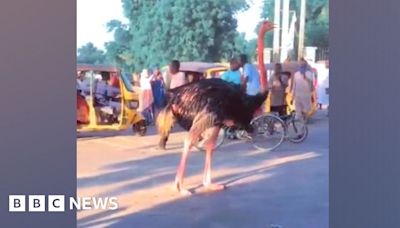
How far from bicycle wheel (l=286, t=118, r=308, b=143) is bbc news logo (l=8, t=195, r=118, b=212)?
107 centimetres

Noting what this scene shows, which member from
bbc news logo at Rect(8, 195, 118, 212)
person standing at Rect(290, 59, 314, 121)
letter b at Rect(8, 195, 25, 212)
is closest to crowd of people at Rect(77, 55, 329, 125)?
person standing at Rect(290, 59, 314, 121)

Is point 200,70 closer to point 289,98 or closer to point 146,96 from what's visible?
point 146,96

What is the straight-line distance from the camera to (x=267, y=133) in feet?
13.5

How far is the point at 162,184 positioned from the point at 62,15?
3.69 ft

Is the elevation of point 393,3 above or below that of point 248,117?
above

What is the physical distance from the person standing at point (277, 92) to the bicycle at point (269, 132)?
0.04 meters

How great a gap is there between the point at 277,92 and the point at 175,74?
0.60 metres

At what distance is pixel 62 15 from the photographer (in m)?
4.03

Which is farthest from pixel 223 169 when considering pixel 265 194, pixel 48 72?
pixel 48 72

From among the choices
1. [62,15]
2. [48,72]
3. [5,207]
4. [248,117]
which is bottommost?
[5,207]

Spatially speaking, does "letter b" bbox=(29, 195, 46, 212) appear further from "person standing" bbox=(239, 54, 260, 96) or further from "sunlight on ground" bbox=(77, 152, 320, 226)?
"person standing" bbox=(239, 54, 260, 96)

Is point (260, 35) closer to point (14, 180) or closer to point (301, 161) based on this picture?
point (301, 161)

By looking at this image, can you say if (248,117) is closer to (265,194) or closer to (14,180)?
(265,194)

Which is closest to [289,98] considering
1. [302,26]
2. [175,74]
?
[302,26]
